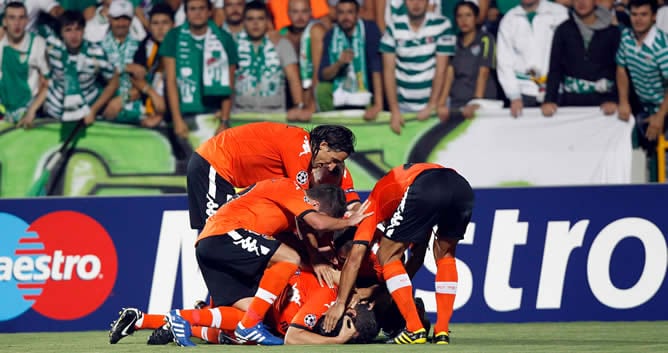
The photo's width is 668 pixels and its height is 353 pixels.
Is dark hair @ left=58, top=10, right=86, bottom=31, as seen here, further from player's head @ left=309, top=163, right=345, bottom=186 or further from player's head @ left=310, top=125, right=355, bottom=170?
player's head @ left=310, top=125, right=355, bottom=170

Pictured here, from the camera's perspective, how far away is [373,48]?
48.2ft

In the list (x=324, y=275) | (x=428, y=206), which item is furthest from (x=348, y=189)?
(x=428, y=206)

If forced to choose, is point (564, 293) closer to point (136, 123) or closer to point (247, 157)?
point (247, 157)

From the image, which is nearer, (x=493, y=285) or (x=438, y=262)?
(x=438, y=262)

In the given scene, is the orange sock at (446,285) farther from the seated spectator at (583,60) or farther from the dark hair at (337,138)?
the seated spectator at (583,60)

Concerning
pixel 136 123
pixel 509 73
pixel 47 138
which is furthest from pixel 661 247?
pixel 47 138

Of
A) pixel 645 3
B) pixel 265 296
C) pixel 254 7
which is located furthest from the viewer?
pixel 254 7

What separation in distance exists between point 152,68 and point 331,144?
22.7ft

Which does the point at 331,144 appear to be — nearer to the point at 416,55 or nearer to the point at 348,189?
the point at 348,189

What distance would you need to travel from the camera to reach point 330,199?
27.8 feet

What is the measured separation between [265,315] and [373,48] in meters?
6.71

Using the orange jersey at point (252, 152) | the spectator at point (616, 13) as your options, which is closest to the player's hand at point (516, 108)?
the spectator at point (616, 13)

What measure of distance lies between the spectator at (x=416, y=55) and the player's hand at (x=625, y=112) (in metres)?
2.30

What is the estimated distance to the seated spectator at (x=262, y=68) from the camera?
14.7m
